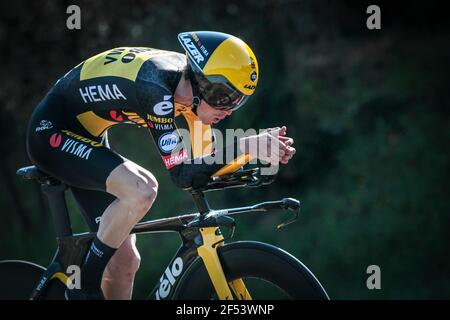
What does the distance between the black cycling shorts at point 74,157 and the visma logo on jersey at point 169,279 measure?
1.69 feet

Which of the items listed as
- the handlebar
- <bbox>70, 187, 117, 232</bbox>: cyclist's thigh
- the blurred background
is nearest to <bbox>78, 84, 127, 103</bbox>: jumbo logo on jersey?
<bbox>70, 187, 117, 232</bbox>: cyclist's thigh

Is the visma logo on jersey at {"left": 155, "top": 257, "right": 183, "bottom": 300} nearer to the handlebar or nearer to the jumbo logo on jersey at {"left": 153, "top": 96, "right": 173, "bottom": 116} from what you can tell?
the handlebar

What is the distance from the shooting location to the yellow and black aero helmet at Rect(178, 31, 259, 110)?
13.7ft

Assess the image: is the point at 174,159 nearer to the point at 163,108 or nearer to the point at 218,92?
the point at 163,108

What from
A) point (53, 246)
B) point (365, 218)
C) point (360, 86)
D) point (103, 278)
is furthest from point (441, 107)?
point (103, 278)

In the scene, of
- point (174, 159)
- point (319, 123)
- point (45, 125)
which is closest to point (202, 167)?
point (174, 159)

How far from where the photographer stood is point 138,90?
4.18 m

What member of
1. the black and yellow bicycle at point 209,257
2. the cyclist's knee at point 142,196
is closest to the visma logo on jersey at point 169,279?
the black and yellow bicycle at point 209,257

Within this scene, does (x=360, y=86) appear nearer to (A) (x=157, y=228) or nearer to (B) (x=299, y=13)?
(B) (x=299, y=13)

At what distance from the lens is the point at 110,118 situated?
14.8 feet

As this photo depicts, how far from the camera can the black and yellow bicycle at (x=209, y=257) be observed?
13.2 ft

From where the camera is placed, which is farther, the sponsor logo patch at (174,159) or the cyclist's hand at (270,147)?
the sponsor logo patch at (174,159)

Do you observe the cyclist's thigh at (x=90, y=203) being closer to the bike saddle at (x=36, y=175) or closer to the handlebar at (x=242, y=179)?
the bike saddle at (x=36, y=175)
